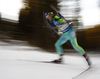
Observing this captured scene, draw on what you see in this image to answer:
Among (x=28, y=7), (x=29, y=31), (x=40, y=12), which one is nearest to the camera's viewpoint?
(x=40, y=12)

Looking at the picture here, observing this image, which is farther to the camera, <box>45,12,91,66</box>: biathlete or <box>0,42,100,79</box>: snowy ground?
<box>45,12,91,66</box>: biathlete

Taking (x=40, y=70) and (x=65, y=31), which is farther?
(x=65, y=31)

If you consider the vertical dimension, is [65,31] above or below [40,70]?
above

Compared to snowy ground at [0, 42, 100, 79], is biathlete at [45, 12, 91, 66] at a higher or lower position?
higher

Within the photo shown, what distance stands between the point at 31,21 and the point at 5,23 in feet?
10.6

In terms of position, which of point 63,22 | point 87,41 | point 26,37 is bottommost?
point 87,41

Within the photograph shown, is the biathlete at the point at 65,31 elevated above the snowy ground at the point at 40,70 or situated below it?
above

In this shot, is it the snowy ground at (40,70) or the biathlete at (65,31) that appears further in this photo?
the biathlete at (65,31)

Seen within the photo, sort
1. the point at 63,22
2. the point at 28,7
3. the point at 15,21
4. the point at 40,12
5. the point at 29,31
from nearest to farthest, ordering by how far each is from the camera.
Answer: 1. the point at 63,22
2. the point at 40,12
3. the point at 28,7
4. the point at 29,31
5. the point at 15,21

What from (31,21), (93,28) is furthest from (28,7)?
(93,28)

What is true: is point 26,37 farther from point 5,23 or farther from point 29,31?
point 5,23

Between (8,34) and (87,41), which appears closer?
(87,41)

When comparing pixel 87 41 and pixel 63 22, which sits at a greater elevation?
pixel 63 22

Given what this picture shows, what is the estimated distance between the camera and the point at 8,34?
1040 cm
